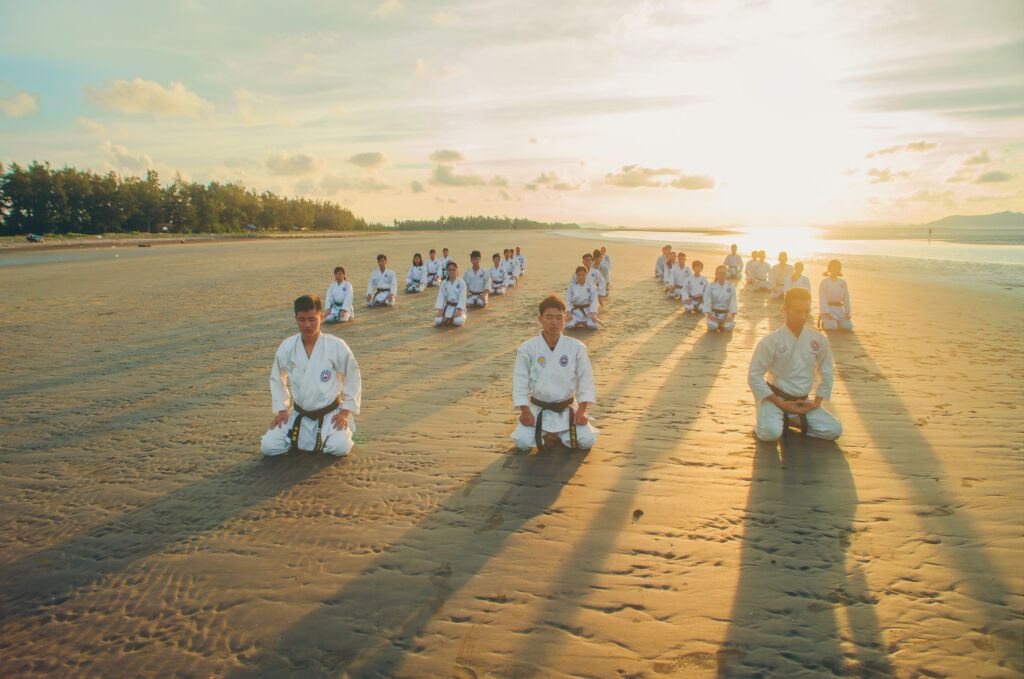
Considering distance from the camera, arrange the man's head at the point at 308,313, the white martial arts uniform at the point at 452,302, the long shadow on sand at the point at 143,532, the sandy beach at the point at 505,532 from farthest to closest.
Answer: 1. the white martial arts uniform at the point at 452,302
2. the man's head at the point at 308,313
3. the long shadow on sand at the point at 143,532
4. the sandy beach at the point at 505,532

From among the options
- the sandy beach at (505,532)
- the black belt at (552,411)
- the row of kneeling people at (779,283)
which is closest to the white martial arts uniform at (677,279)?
the row of kneeling people at (779,283)

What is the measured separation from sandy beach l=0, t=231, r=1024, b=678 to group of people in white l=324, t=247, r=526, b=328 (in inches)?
163

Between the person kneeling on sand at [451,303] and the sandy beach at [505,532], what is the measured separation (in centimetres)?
399

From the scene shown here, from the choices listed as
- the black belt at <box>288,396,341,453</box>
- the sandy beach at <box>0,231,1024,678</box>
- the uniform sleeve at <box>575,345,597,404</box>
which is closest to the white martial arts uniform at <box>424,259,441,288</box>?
the sandy beach at <box>0,231,1024,678</box>

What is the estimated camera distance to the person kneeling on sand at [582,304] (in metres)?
12.1

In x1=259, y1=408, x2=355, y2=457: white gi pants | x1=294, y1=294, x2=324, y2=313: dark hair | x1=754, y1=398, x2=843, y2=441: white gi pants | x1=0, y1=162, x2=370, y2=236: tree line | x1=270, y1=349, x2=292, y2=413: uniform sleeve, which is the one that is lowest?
x1=259, y1=408, x2=355, y2=457: white gi pants

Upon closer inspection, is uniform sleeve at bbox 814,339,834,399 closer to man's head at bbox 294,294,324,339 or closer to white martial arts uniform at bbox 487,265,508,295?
man's head at bbox 294,294,324,339

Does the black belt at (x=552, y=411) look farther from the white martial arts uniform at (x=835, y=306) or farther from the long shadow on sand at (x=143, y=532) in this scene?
the white martial arts uniform at (x=835, y=306)

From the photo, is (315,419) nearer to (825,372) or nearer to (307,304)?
(307,304)

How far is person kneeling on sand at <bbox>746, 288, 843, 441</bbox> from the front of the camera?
5.55 metres

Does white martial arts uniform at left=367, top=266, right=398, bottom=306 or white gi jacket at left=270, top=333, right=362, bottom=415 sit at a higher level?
white martial arts uniform at left=367, top=266, right=398, bottom=306

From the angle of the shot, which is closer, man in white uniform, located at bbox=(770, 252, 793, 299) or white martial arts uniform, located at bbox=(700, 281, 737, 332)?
white martial arts uniform, located at bbox=(700, 281, 737, 332)

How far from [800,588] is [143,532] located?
4.45 metres

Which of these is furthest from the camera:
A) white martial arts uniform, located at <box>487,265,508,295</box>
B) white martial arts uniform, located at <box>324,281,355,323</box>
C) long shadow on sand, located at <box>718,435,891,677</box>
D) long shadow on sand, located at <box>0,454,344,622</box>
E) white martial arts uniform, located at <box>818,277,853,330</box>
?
white martial arts uniform, located at <box>487,265,508,295</box>
